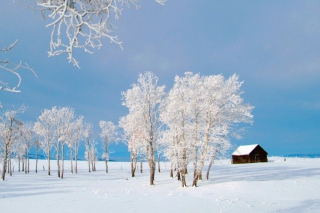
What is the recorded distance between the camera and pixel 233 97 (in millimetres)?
22125

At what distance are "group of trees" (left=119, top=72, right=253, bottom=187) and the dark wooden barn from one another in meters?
38.3

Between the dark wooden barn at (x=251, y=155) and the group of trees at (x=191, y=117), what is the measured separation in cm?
3825

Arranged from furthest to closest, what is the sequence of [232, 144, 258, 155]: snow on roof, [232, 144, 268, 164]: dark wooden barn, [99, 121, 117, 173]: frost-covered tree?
1. [232, 144, 258, 155]: snow on roof
2. [232, 144, 268, 164]: dark wooden barn
3. [99, 121, 117, 173]: frost-covered tree

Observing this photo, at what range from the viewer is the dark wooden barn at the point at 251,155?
5844cm

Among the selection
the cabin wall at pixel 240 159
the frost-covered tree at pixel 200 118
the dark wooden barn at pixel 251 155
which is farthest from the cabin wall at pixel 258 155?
the frost-covered tree at pixel 200 118

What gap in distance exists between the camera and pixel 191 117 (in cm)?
2370

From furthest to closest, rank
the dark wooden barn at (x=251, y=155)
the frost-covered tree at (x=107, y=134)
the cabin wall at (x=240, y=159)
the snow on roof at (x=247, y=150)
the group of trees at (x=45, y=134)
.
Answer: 1. the snow on roof at (x=247, y=150)
2. the cabin wall at (x=240, y=159)
3. the dark wooden barn at (x=251, y=155)
4. the frost-covered tree at (x=107, y=134)
5. the group of trees at (x=45, y=134)

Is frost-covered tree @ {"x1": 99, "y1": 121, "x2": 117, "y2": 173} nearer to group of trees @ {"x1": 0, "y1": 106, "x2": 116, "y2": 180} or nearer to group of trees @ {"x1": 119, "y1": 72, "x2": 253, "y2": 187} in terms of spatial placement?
group of trees @ {"x1": 0, "y1": 106, "x2": 116, "y2": 180}

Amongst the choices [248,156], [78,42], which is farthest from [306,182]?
[248,156]

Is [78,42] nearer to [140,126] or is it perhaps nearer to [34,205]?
[34,205]

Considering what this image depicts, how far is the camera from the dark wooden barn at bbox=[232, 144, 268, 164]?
192 feet

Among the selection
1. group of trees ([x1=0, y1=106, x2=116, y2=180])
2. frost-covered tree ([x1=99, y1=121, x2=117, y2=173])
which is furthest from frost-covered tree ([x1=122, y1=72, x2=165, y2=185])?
frost-covered tree ([x1=99, y1=121, x2=117, y2=173])

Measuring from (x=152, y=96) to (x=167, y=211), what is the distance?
47.5 feet

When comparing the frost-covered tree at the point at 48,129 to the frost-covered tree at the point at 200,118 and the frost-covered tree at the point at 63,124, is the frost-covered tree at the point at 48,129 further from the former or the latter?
the frost-covered tree at the point at 200,118
